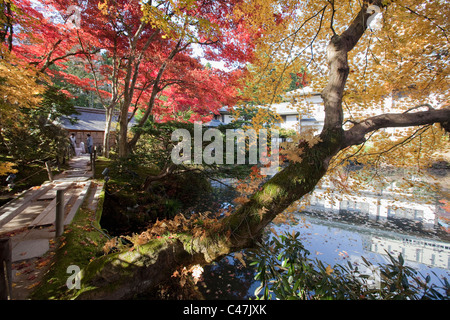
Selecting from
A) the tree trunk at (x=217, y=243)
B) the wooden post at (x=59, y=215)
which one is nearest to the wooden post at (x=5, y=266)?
the tree trunk at (x=217, y=243)

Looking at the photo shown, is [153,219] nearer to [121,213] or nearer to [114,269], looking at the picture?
[121,213]

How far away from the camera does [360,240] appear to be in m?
5.17

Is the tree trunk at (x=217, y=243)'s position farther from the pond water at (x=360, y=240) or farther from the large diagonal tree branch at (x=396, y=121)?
the pond water at (x=360, y=240)

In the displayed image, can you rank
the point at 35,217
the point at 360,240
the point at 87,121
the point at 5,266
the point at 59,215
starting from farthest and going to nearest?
the point at 87,121, the point at 360,240, the point at 35,217, the point at 59,215, the point at 5,266

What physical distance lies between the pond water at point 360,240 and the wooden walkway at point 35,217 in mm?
2823

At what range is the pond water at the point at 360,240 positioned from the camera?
12.7 ft

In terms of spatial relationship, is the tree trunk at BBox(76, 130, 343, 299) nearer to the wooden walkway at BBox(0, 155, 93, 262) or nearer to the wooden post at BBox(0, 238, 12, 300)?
the wooden post at BBox(0, 238, 12, 300)

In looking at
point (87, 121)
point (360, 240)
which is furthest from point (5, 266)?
point (87, 121)

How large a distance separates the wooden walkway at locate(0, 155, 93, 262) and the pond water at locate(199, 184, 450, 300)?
282cm

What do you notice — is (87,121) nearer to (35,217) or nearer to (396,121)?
(35,217)

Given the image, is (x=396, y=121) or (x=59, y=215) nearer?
(x=396, y=121)

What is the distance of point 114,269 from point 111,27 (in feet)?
26.9

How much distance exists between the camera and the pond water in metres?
3.88

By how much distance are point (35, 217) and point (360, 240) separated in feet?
25.8
